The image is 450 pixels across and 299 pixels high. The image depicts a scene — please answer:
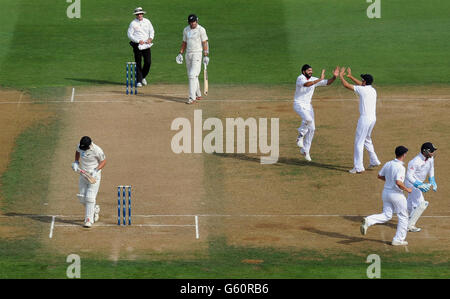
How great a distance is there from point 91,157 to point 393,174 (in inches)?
265

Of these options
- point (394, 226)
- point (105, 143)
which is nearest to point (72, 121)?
point (105, 143)

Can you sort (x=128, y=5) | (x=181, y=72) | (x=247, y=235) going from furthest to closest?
(x=128, y=5) < (x=181, y=72) < (x=247, y=235)

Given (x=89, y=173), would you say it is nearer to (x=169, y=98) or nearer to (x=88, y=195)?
(x=88, y=195)

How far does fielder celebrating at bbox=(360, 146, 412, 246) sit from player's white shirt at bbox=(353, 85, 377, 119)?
4393 mm

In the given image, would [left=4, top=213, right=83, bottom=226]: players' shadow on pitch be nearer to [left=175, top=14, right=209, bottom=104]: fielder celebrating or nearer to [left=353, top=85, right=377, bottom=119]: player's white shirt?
[left=353, top=85, right=377, bottom=119]: player's white shirt

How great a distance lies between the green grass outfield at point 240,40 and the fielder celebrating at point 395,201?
12563 mm

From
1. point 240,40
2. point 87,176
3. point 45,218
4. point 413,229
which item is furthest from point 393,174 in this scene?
point 240,40

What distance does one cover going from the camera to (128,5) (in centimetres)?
4409

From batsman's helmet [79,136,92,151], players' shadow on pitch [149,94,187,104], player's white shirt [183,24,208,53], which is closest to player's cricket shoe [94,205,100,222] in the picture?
batsman's helmet [79,136,92,151]

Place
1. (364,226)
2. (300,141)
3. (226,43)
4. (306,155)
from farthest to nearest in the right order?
(226,43), (300,141), (306,155), (364,226)

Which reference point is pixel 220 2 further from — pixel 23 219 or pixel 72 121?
pixel 23 219

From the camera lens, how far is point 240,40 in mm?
40281

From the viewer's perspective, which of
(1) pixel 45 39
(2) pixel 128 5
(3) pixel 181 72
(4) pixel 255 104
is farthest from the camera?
(2) pixel 128 5

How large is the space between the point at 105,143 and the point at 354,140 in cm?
693
